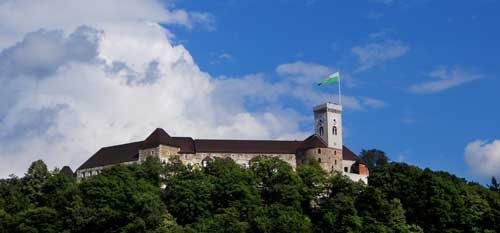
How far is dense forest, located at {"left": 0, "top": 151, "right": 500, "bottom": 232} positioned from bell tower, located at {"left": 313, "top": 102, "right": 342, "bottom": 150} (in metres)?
9.83

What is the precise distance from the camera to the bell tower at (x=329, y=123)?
10062cm

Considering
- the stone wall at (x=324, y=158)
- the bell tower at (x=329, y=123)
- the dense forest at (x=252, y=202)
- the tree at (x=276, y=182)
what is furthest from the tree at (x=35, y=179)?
the bell tower at (x=329, y=123)

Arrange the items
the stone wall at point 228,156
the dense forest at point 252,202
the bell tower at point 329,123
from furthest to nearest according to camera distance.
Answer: the bell tower at point 329,123 < the stone wall at point 228,156 < the dense forest at point 252,202

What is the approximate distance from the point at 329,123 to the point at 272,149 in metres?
7.95

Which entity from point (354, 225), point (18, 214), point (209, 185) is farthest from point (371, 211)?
point (18, 214)

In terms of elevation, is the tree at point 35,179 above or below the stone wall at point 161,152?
below

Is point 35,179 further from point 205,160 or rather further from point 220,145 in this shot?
point 220,145

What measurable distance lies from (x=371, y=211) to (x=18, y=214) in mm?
35510

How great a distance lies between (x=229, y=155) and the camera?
99.6 metres

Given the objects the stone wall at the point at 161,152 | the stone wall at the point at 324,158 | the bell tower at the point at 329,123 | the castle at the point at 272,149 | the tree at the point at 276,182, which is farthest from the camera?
the bell tower at the point at 329,123

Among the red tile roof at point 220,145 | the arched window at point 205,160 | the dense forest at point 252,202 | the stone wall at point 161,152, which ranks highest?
the red tile roof at point 220,145

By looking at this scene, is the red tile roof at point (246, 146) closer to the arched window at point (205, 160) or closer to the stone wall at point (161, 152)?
the arched window at point (205, 160)

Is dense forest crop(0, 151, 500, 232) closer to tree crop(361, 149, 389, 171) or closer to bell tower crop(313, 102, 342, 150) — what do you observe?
bell tower crop(313, 102, 342, 150)

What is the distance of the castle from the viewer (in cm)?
9850
